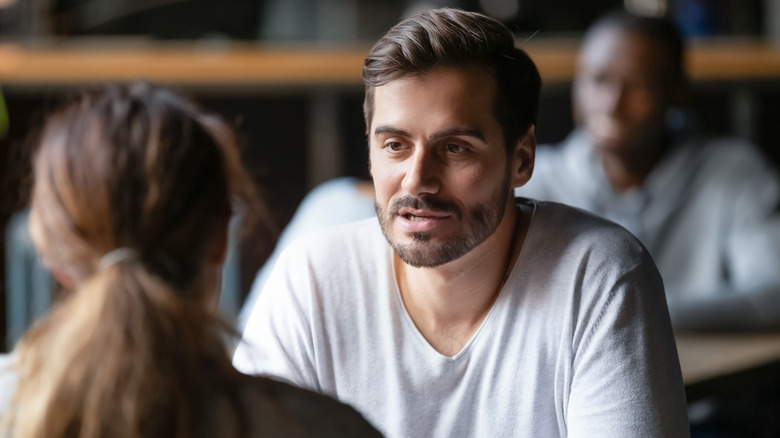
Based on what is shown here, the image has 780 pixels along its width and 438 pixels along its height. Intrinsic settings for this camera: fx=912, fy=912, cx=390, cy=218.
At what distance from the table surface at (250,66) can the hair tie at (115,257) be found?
6.67 feet

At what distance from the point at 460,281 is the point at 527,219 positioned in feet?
0.45

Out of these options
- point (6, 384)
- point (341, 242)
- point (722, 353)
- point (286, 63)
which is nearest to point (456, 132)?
point (341, 242)

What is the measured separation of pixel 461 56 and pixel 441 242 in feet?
0.76

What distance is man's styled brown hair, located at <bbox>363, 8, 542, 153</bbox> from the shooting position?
112cm

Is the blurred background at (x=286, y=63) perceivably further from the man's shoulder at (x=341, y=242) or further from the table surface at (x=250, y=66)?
the man's shoulder at (x=341, y=242)

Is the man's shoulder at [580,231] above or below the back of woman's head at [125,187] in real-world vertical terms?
below

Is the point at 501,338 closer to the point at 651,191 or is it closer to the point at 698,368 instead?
the point at 698,368

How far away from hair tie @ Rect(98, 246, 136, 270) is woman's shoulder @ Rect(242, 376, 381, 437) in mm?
161

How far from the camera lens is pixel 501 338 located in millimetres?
1169

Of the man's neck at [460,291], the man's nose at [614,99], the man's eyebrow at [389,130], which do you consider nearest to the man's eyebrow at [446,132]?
the man's eyebrow at [389,130]

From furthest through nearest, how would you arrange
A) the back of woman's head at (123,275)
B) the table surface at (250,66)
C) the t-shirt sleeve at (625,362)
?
1. the table surface at (250,66)
2. the t-shirt sleeve at (625,362)
3. the back of woman's head at (123,275)

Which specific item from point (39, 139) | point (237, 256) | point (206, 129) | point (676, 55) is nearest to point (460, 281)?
point (206, 129)

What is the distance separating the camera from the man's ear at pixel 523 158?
122 cm

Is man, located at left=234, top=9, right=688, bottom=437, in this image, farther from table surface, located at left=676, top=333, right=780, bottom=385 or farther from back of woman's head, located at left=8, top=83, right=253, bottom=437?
table surface, located at left=676, top=333, right=780, bottom=385
